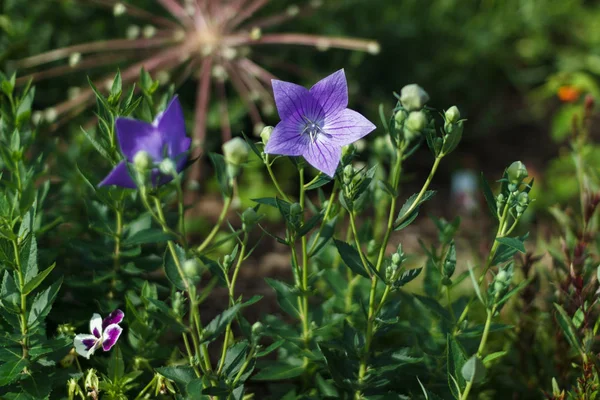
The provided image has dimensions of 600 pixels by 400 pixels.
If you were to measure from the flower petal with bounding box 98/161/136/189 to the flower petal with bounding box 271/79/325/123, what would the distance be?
0.28m

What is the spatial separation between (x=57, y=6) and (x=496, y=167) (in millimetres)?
2150

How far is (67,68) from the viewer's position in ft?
7.58

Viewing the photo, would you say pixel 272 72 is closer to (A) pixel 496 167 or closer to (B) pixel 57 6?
(B) pixel 57 6

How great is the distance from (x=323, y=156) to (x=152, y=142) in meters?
0.28

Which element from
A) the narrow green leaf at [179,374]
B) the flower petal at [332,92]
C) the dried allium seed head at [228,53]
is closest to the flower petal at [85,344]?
the narrow green leaf at [179,374]

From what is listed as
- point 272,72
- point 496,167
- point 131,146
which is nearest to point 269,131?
point 131,146

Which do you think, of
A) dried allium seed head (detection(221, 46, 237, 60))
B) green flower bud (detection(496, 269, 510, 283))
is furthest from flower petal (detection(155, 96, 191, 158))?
dried allium seed head (detection(221, 46, 237, 60))

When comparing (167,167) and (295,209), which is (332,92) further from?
(167,167)

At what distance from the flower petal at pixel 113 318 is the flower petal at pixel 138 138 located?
40cm

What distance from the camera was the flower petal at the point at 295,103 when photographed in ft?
3.64

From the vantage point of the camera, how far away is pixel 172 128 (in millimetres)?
987

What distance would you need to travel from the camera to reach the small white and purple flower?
1155 mm

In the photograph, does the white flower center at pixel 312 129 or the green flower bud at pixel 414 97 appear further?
the white flower center at pixel 312 129

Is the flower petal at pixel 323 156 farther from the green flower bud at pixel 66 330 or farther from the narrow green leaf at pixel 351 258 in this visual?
the green flower bud at pixel 66 330
